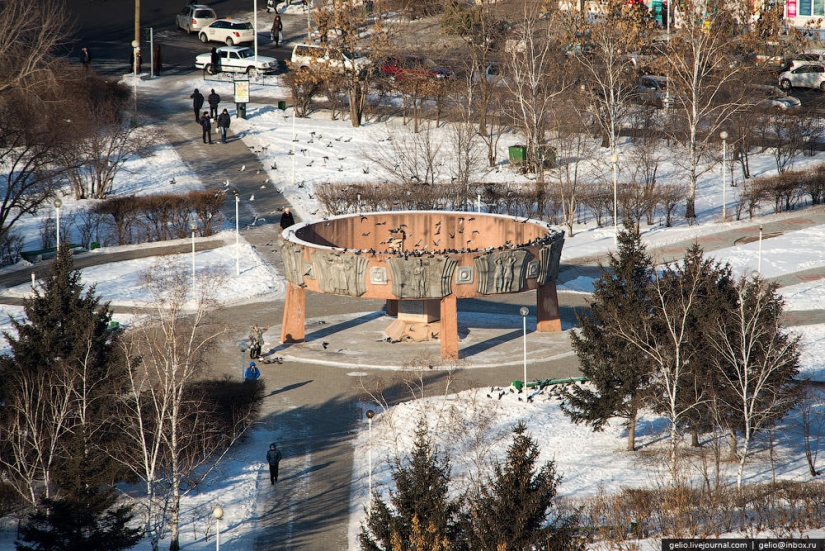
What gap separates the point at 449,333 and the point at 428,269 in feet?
6.70

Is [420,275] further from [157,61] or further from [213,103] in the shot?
[157,61]

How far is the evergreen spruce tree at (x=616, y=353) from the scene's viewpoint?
26.8m

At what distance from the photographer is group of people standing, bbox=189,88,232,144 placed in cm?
5567

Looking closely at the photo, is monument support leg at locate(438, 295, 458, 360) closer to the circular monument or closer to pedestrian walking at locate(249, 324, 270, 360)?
the circular monument

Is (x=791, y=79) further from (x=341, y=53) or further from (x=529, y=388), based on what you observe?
(x=529, y=388)

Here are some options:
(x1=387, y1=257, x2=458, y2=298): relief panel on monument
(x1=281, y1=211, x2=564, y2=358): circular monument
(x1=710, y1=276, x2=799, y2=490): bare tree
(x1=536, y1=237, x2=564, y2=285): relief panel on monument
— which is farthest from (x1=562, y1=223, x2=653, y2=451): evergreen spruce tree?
(x1=387, y1=257, x2=458, y2=298): relief panel on monument

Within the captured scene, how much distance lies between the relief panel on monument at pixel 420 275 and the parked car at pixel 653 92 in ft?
93.4

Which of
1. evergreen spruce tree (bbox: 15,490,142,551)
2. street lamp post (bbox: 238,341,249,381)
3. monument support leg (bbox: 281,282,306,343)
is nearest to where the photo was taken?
evergreen spruce tree (bbox: 15,490,142,551)

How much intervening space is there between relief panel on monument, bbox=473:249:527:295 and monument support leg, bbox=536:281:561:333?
7.54ft

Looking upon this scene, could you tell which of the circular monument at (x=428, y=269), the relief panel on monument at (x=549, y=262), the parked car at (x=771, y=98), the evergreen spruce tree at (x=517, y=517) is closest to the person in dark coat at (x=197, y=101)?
the circular monument at (x=428, y=269)

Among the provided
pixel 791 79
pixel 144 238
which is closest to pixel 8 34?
pixel 144 238

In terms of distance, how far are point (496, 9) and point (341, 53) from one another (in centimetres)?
1147

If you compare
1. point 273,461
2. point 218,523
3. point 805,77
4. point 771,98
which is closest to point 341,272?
point 273,461

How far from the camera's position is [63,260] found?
27094mm
